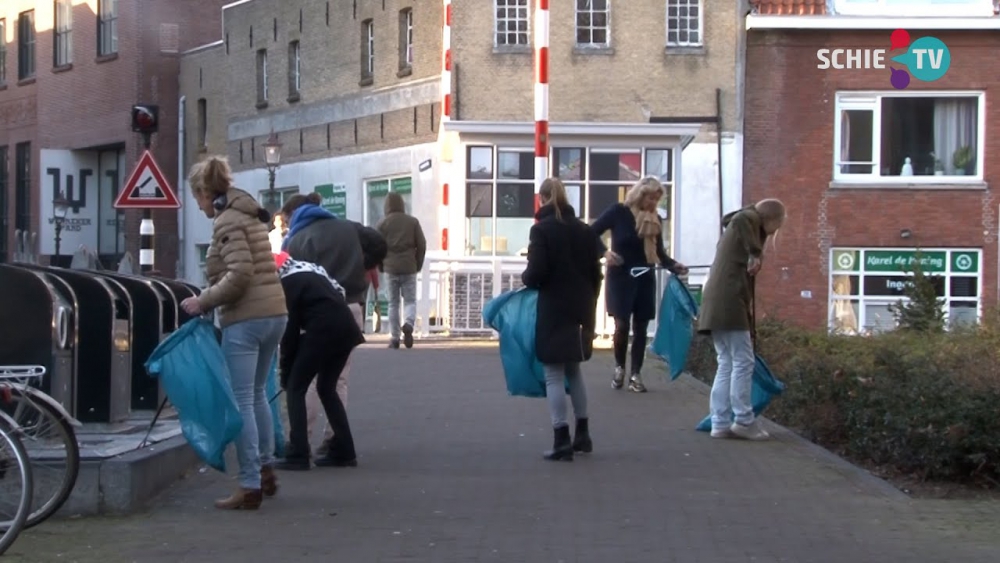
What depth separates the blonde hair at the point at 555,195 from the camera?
9711 millimetres

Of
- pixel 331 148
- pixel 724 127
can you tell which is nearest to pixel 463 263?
pixel 724 127

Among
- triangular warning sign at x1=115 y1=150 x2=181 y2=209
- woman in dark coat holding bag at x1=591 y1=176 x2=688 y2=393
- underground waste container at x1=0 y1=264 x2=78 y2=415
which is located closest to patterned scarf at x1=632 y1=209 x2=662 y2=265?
woman in dark coat holding bag at x1=591 y1=176 x2=688 y2=393

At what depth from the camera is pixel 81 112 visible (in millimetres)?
46125

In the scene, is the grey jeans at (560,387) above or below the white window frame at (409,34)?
below

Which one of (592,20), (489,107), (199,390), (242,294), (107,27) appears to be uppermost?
(107,27)

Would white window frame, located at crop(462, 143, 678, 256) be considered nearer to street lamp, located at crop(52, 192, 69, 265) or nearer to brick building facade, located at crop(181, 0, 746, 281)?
brick building facade, located at crop(181, 0, 746, 281)

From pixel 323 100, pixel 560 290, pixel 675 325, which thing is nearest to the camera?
pixel 560 290

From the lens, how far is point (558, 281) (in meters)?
9.69

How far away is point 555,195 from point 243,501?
9.50 feet

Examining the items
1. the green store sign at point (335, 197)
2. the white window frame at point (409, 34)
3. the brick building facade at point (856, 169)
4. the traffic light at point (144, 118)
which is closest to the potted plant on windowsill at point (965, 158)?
the brick building facade at point (856, 169)

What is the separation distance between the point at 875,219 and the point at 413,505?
2395 cm

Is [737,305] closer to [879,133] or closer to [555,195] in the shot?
[555,195]

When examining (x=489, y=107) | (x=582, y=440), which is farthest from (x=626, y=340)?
(x=489, y=107)

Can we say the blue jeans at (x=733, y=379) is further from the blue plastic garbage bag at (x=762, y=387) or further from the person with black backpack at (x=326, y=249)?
the person with black backpack at (x=326, y=249)
